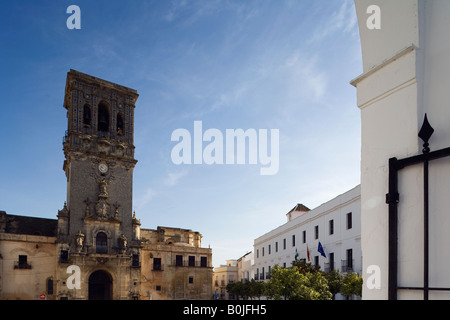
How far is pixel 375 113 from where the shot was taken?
9.00 feet

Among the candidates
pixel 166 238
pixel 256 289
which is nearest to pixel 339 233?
pixel 256 289

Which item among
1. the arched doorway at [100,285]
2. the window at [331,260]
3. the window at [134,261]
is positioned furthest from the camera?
the window at [134,261]

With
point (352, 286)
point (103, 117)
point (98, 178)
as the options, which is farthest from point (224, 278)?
point (352, 286)

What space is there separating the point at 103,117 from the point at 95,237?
11.8 metres

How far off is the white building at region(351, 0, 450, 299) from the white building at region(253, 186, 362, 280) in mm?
19535

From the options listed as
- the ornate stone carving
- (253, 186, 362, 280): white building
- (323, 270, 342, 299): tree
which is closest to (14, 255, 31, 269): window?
the ornate stone carving

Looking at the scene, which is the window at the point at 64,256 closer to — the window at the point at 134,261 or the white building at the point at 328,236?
the window at the point at 134,261

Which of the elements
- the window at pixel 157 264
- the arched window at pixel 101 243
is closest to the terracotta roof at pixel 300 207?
the window at pixel 157 264

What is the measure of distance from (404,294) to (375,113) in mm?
1229

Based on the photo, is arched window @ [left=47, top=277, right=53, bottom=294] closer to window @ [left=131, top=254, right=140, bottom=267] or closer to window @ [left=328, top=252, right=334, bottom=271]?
window @ [left=131, top=254, right=140, bottom=267]

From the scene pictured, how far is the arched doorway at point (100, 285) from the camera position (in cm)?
3281

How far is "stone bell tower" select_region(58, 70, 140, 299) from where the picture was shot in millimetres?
32875

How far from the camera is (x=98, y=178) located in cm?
3516
